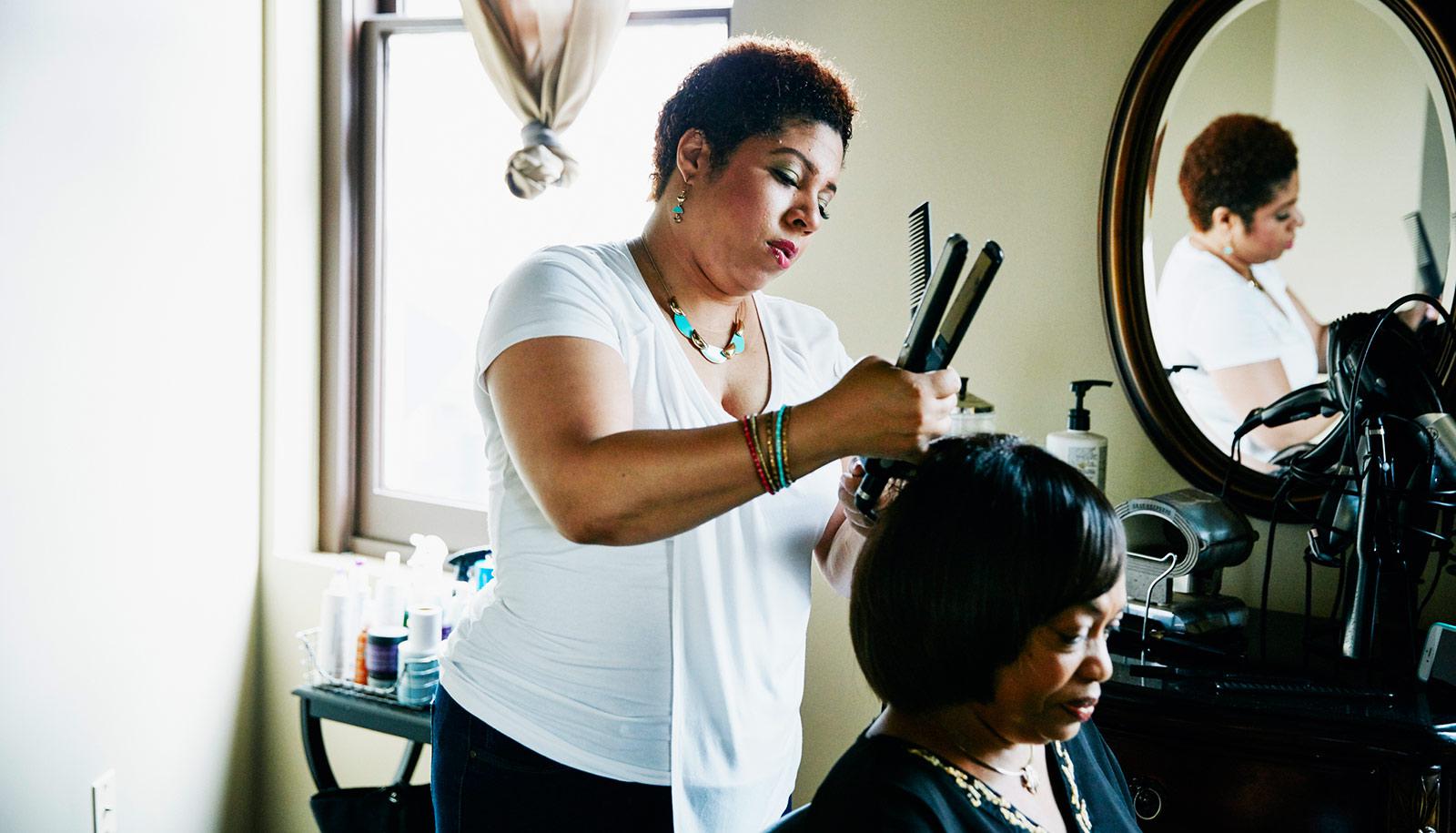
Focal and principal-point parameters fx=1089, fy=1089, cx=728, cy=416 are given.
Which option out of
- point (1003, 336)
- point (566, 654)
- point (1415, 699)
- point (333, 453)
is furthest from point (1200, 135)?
point (333, 453)

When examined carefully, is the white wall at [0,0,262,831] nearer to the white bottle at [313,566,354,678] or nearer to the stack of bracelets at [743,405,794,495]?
the white bottle at [313,566,354,678]

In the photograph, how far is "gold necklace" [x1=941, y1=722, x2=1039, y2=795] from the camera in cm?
102

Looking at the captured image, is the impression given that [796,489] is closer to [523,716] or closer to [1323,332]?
[523,716]

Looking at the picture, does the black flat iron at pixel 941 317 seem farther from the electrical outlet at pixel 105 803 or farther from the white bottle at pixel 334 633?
the electrical outlet at pixel 105 803

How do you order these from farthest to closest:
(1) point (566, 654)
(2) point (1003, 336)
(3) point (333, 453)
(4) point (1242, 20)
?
1. (3) point (333, 453)
2. (2) point (1003, 336)
3. (4) point (1242, 20)
4. (1) point (566, 654)

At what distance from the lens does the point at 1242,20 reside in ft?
5.51

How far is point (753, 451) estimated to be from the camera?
3.05 ft

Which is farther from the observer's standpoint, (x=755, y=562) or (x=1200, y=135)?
(x=1200, y=135)

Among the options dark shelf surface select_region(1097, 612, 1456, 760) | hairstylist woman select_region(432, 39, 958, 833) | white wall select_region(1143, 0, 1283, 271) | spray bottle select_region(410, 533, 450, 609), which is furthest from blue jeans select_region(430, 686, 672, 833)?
white wall select_region(1143, 0, 1283, 271)

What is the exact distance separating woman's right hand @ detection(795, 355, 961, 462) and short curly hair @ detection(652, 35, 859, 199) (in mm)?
389

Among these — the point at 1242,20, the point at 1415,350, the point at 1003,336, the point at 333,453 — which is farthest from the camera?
the point at 333,453

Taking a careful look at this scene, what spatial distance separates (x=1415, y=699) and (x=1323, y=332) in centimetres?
58

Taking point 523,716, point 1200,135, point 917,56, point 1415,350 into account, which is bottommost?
point 523,716

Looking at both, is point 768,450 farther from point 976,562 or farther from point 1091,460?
point 1091,460
